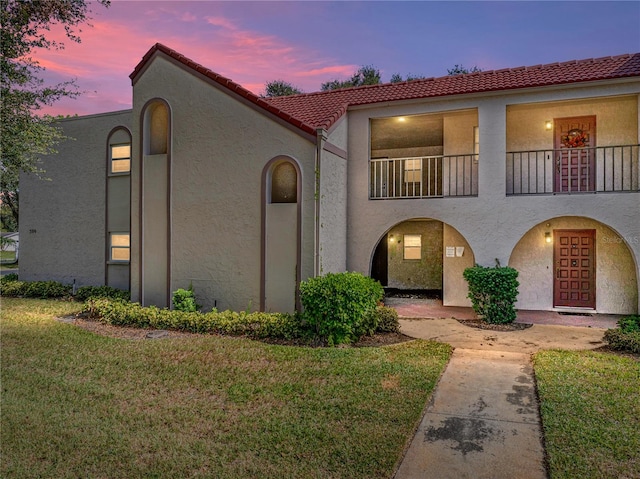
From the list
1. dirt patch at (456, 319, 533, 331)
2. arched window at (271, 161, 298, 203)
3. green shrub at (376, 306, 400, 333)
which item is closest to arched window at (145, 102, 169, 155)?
arched window at (271, 161, 298, 203)

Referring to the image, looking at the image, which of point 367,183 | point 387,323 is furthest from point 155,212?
point 387,323

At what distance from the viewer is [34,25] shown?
10383 mm

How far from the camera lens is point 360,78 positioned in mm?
30969

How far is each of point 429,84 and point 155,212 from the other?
28.7 feet

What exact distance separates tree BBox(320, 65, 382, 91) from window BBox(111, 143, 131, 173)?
744 inches

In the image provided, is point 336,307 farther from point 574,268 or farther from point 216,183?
point 574,268

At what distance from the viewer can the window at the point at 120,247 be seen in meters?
14.5

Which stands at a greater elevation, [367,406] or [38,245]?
[38,245]

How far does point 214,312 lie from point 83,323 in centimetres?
352

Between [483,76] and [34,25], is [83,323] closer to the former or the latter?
[34,25]

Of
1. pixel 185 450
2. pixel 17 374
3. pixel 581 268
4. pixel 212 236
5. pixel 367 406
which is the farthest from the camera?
pixel 581 268

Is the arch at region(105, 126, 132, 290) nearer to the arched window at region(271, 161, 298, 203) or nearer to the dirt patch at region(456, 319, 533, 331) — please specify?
the arched window at region(271, 161, 298, 203)

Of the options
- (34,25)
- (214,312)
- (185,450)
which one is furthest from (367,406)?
(34,25)

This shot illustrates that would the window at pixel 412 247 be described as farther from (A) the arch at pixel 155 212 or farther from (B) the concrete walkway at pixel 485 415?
(A) the arch at pixel 155 212
